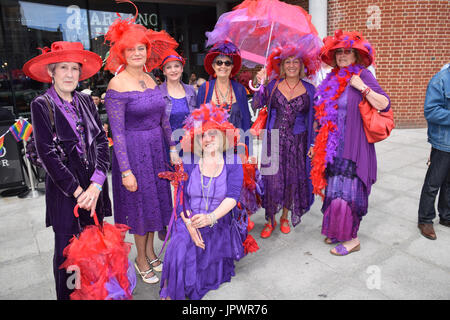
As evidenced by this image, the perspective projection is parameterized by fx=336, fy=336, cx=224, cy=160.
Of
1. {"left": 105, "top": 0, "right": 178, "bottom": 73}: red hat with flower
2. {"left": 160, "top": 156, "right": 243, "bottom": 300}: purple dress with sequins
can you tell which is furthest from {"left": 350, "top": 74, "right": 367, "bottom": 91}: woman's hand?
{"left": 105, "top": 0, "right": 178, "bottom": 73}: red hat with flower

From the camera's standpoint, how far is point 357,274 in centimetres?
309

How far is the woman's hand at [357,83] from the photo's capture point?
3076 mm

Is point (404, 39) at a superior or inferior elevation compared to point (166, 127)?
superior

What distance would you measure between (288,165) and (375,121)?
1045mm

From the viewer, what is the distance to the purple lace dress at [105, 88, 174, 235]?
2684 mm

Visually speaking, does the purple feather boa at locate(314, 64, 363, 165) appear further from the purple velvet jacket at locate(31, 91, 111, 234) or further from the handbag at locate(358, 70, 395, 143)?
the purple velvet jacket at locate(31, 91, 111, 234)

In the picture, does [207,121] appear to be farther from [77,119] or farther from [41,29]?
[41,29]

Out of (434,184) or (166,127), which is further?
(434,184)

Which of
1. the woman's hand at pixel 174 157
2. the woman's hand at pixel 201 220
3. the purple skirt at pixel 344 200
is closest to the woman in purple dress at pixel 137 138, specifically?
the woman's hand at pixel 174 157

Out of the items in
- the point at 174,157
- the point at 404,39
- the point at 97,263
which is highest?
the point at 404,39

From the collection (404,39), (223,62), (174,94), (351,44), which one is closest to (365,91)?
(351,44)

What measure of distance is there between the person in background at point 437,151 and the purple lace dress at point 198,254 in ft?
7.66

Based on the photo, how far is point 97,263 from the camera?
233 centimetres
